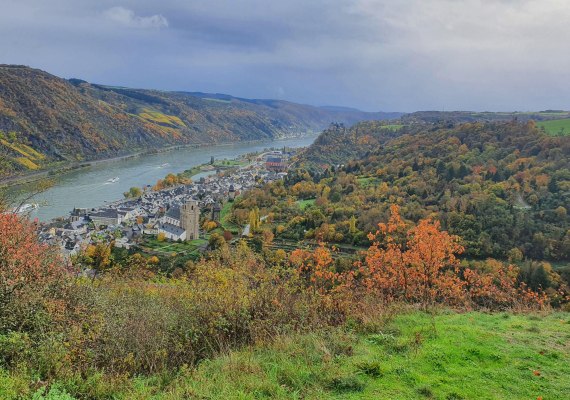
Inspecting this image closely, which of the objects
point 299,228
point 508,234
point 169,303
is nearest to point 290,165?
point 299,228

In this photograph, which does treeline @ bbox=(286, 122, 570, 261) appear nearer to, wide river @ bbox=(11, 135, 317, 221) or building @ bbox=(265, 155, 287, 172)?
building @ bbox=(265, 155, 287, 172)

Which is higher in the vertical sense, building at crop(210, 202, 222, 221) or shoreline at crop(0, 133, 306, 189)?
shoreline at crop(0, 133, 306, 189)

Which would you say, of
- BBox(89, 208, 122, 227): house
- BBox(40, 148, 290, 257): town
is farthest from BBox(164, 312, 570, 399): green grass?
BBox(89, 208, 122, 227): house

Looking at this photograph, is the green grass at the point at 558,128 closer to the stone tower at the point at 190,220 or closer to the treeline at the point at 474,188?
the treeline at the point at 474,188

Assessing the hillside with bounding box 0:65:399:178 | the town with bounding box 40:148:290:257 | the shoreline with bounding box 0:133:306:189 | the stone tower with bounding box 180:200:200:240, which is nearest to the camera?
the town with bounding box 40:148:290:257

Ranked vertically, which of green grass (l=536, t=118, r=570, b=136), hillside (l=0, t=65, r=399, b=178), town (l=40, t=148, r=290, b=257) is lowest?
town (l=40, t=148, r=290, b=257)

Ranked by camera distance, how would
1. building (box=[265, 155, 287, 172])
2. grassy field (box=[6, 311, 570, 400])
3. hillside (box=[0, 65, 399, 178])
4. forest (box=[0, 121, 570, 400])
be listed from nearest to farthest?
grassy field (box=[6, 311, 570, 400]) < forest (box=[0, 121, 570, 400]) < hillside (box=[0, 65, 399, 178]) < building (box=[265, 155, 287, 172])
